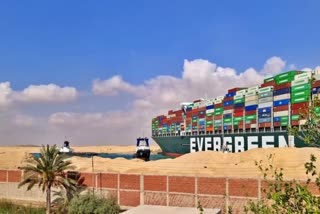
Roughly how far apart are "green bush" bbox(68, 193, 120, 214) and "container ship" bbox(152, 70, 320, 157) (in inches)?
1144

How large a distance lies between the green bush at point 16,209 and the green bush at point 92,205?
232 inches

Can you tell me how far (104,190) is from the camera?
38625mm

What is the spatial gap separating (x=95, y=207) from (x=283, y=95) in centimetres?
4597

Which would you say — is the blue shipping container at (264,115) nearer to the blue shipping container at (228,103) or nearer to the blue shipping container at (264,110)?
the blue shipping container at (264,110)

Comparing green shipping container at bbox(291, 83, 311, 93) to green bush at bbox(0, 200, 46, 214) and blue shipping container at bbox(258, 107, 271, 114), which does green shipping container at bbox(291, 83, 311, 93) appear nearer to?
blue shipping container at bbox(258, 107, 271, 114)

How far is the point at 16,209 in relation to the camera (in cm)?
4100

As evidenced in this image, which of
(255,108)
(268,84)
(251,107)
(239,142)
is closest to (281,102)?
(268,84)

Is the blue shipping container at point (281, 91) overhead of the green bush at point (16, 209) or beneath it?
overhead

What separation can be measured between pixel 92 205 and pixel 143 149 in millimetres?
59985

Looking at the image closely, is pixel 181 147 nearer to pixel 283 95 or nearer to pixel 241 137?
pixel 241 137

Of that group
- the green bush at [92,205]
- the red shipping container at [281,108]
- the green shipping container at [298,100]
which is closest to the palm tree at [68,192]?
the green bush at [92,205]

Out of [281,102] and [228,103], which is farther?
[228,103]

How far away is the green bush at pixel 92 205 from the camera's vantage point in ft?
113

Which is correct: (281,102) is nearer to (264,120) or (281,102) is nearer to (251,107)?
(264,120)
